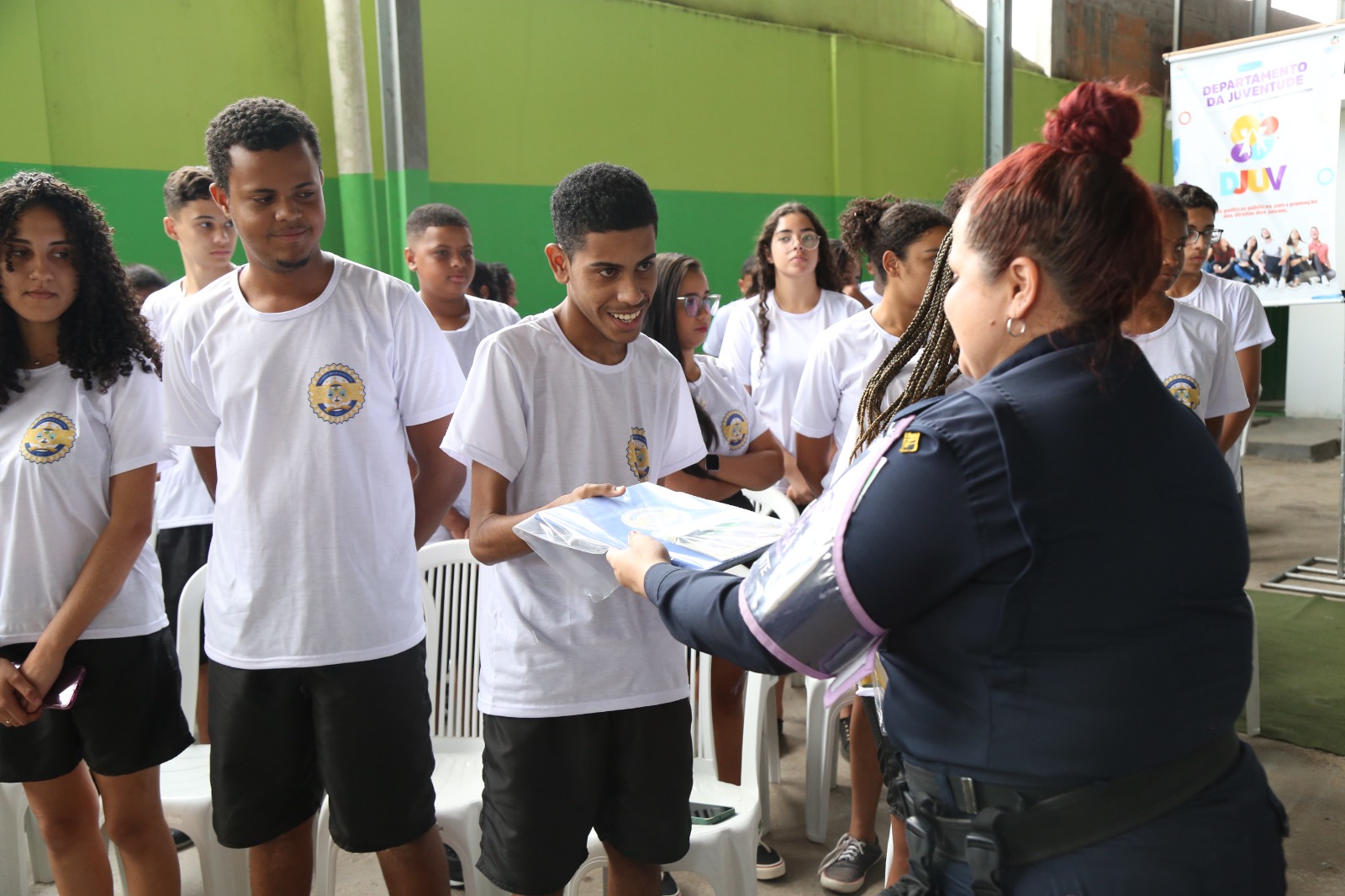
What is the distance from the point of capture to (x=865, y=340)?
3.01 m

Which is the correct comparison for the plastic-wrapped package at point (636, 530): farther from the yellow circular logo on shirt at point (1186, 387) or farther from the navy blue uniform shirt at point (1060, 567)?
the yellow circular logo on shirt at point (1186, 387)

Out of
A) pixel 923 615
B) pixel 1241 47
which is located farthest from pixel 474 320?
pixel 1241 47

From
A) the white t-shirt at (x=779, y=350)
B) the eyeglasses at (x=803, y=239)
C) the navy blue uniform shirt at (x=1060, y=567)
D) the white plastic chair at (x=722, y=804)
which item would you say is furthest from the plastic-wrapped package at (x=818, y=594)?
the eyeglasses at (x=803, y=239)

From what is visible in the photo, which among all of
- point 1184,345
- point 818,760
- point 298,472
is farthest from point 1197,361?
point 298,472

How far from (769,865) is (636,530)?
1.67 metres

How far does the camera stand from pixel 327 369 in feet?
6.51

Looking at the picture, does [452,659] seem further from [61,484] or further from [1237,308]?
[1237,308]

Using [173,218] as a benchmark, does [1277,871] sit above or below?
below

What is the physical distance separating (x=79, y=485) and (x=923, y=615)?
5.92ft

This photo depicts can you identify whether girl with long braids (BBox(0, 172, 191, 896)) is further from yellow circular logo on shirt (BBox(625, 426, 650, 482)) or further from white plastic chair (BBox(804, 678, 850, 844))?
white plastic chair (BBox(804, 678, 850, 844))

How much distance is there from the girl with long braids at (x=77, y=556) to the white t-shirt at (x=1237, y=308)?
153 inches

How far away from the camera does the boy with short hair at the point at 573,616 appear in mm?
1862

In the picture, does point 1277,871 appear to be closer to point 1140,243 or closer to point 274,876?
point 1140,243

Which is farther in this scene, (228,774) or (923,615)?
(228,774)
